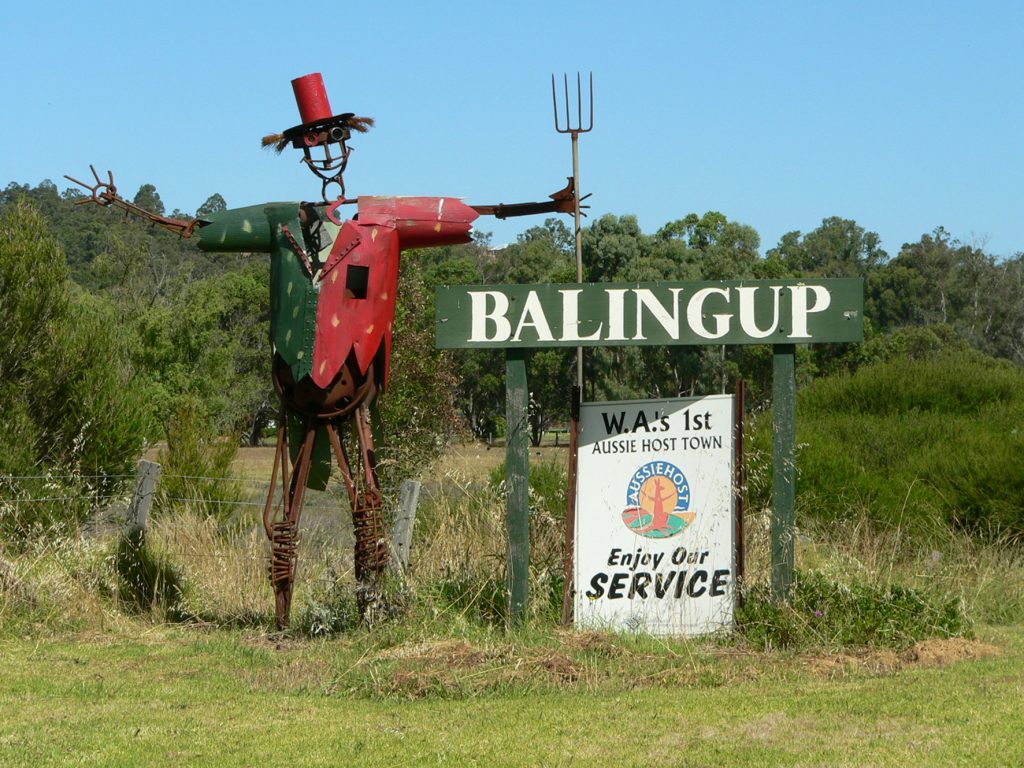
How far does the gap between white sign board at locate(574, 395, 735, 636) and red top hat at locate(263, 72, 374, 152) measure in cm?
248

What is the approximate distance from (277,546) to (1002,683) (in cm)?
433

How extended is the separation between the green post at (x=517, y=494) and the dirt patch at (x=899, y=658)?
1742mm

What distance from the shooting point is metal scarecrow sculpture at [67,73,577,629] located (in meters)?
8.14

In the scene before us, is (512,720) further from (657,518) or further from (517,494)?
(657,518)

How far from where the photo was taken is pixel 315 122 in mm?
8453

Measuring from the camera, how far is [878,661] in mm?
6883

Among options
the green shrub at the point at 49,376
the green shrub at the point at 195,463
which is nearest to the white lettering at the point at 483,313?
the green shrub at the point at 49,376

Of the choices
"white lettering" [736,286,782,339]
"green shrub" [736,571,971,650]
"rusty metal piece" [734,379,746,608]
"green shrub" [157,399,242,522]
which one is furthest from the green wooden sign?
"green shrub" [157,399,242,522]

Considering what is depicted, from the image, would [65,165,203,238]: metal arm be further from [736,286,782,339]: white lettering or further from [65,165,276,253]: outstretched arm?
[736,286,782,339]: white lettering

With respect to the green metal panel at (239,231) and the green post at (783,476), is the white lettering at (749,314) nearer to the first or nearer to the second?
the green post at (783,476)

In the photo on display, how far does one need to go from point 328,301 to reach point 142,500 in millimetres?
2357

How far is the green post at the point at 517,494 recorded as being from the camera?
7793 mm

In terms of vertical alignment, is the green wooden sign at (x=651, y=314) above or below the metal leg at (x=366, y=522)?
above

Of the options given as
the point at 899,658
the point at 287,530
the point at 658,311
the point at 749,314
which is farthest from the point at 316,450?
the point at 899,658
